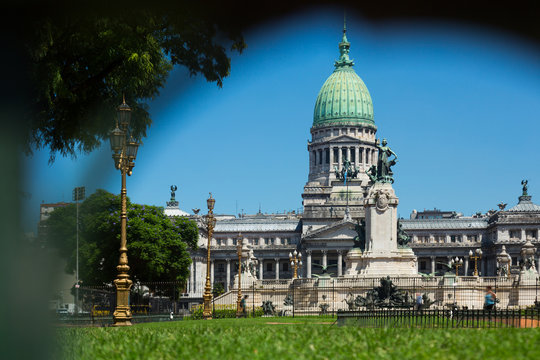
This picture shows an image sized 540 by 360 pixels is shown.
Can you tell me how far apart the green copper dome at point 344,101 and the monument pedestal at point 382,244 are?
113m

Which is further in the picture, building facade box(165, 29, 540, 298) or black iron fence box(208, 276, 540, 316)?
building facade box(165, 29, 540, 298)

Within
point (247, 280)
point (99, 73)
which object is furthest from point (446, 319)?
point (247, 280)

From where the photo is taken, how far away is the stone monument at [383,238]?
57.6 metres

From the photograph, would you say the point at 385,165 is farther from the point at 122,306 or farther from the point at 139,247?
the point at 122,306

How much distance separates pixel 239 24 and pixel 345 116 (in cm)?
16805

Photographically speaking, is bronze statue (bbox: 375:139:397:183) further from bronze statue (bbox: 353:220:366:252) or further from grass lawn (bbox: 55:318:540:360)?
grass lawn (bbox: 55:318:540:360)

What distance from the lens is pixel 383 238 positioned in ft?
191

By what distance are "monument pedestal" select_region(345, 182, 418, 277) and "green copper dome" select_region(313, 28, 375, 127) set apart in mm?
112660

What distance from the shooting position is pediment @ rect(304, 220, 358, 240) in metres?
137

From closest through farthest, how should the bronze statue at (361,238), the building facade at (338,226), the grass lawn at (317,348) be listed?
the grass lawn at (317,348), the bronze statue at (361,238), the building facade at (338,226)

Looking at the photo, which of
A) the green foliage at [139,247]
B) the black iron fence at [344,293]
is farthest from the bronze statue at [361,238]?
the green foliage at [139,247]

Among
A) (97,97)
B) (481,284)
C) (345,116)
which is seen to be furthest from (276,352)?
(345,116)

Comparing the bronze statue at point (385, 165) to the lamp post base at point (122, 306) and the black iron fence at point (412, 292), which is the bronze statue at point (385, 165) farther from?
the lamp post base at point (122, 306)

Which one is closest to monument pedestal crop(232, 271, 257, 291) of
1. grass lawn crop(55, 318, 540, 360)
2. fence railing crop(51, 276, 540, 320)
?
fence railing crop(51, 276, 540, 320)
